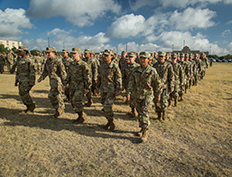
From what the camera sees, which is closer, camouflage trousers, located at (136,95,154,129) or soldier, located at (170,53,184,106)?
camouflage trousers, located at (136,95,154,129)

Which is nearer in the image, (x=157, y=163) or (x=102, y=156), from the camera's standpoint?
(x=157, y=163)

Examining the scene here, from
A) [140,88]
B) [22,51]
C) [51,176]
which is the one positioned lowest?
[51,176]

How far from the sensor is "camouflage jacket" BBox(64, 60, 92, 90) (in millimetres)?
5344

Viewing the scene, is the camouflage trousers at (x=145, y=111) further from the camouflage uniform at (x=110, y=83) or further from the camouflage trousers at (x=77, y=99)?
the camouflage trousers at (x=77, y=99)

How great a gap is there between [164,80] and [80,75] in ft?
10.1

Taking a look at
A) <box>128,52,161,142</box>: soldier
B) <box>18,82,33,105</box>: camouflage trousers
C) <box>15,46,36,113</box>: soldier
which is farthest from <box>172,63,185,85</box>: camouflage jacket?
<box>18,82,33,105</box>: camouflage trousers

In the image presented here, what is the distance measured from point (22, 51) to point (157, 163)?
613 centimetres

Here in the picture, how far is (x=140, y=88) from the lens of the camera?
4484mm

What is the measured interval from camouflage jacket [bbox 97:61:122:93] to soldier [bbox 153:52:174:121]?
Answer: 1809mm

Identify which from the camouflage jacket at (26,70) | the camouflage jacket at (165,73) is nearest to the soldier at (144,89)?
the camouflage jacket at (165,73)

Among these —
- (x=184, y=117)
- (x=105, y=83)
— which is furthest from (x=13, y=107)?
(x=184, y=117)

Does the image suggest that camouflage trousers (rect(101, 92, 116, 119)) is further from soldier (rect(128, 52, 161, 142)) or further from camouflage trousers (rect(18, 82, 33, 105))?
camouflage trousers (rect(18, 82, 33, 105))

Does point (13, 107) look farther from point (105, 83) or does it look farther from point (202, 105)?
point (202, 105)

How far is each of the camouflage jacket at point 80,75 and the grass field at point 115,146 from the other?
1.36m
